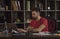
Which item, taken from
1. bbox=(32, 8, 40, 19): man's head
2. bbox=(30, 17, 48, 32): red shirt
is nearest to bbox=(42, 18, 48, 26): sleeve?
bbox=(30, 17, 48, 32): red shirt

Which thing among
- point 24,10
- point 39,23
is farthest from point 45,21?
point 24,10

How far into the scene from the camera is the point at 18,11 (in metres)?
2.89

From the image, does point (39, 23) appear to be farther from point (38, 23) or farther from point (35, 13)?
point (35, 13)

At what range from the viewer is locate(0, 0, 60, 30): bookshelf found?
281cm

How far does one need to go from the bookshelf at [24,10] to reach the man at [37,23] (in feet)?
0.21

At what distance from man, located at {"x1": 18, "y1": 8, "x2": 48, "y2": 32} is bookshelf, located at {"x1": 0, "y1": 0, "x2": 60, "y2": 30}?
0.06 metres

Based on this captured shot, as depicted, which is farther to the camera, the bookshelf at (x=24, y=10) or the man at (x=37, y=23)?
the bookshelf at (x=24, y=10)

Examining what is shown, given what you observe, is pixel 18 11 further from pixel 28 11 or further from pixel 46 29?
pixel 46 29

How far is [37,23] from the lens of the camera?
2.70m

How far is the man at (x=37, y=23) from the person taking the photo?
106 inches

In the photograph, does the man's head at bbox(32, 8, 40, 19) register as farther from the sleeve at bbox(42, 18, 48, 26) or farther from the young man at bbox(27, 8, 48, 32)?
the sleeve at bbox(42, 18, 48, 26)

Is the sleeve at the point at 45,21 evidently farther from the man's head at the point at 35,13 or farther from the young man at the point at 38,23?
the man's head at the point at 35,13

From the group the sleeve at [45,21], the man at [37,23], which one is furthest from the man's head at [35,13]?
the sleeve at [45,21]

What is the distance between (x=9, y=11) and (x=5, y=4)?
0.36 feet
